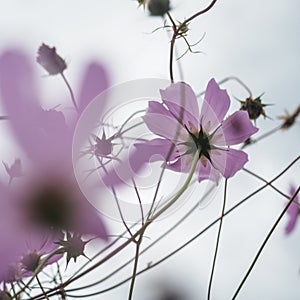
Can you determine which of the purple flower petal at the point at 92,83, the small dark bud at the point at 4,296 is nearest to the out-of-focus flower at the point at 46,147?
the purple flower petal at the point at 92,83

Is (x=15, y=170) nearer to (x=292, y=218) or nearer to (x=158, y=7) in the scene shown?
(x=158, y=7)

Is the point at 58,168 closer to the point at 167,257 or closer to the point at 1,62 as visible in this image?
the point at 1,62

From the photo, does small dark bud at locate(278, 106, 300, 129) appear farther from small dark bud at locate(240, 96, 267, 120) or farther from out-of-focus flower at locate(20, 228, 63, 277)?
out-of-focus flower at locate(20, 228, 63, 277)

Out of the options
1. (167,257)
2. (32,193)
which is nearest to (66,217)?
(32,193)

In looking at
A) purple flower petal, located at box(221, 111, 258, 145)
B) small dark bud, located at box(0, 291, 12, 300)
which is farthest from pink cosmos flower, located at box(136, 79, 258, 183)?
small dark bud, located at box(0, 291, 12, 300)

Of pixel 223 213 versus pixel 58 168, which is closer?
pixel 58 168

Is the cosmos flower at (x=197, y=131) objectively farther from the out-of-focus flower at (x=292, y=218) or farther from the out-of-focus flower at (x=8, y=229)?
the out-of-focus flower at (x=292, y=218)
